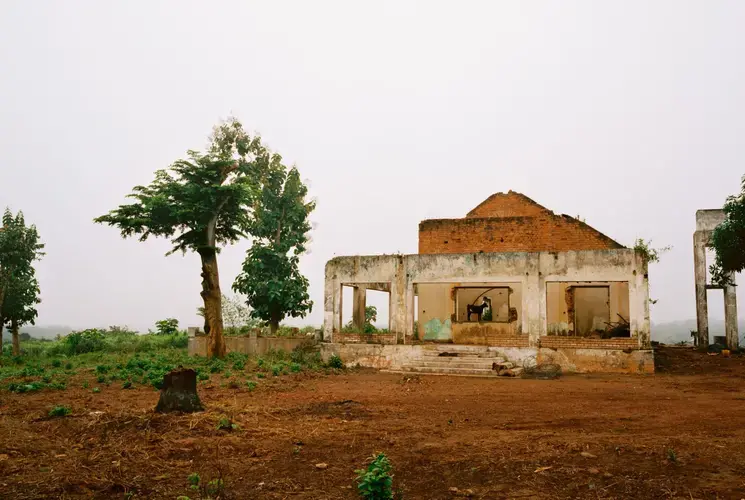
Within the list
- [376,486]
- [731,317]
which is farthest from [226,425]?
[731,317]

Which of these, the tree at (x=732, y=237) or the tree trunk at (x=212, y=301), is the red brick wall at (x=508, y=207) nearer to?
the tree at (x=732, y=237)

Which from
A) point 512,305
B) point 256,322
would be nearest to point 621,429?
point 512,305

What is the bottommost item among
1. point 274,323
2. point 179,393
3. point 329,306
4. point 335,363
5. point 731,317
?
point 335,363

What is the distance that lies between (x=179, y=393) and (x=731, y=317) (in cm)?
2274

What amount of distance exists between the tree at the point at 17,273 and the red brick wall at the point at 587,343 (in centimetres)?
2341

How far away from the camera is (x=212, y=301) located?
21266mm

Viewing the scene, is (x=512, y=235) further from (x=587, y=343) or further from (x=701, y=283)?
(x=701, y=283)

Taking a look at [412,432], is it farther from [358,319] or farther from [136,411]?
[358,319]

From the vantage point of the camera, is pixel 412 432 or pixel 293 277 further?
pixel 293 277

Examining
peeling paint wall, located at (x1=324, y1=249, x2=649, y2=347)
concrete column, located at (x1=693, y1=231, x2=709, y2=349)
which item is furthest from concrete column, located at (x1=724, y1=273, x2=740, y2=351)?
peeling paint wall, located at (x1=324, y1=249, x2=649, y2=347)

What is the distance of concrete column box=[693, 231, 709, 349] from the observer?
23.3 meters

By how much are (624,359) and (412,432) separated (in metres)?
11.8

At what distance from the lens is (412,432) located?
27.0ft

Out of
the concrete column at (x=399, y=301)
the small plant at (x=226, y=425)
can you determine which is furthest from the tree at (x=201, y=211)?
the small plant at (x=226, y=425)
